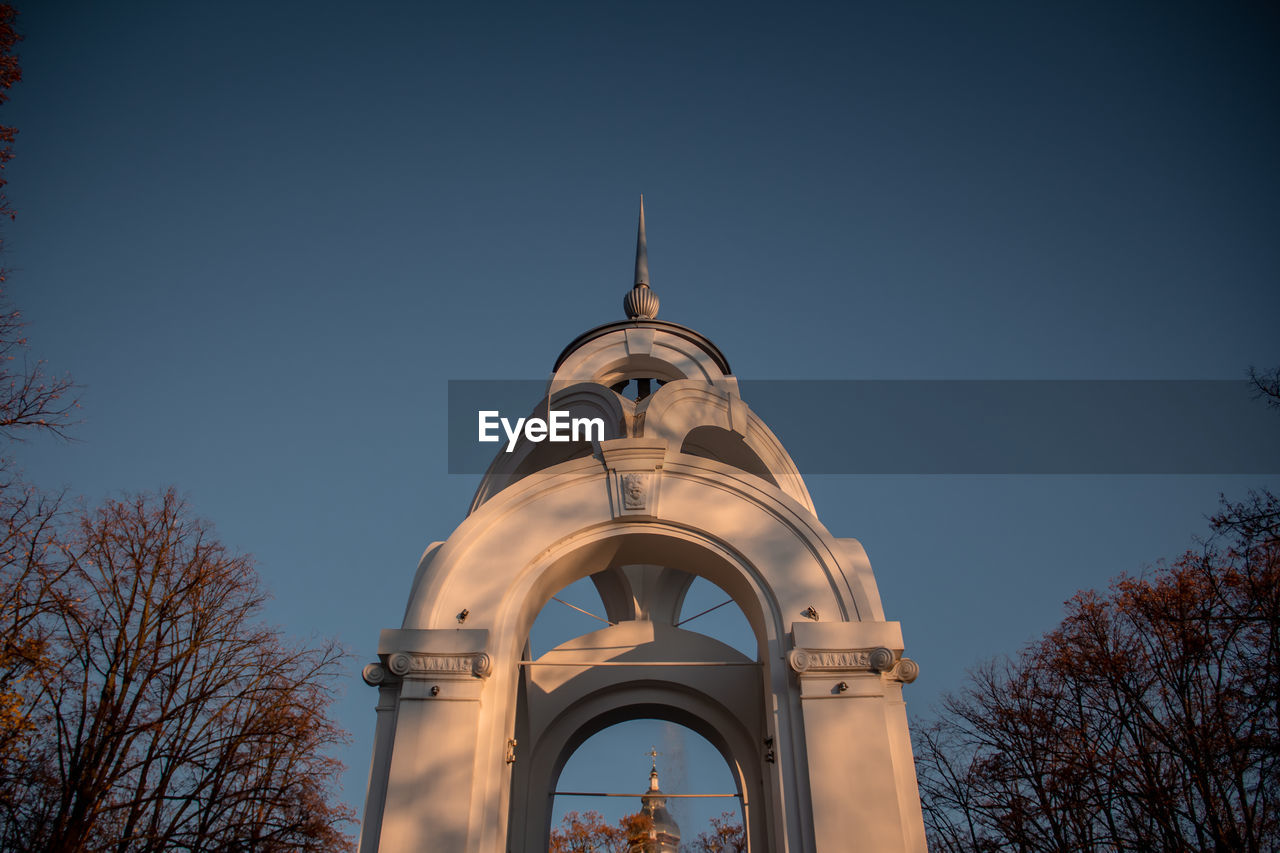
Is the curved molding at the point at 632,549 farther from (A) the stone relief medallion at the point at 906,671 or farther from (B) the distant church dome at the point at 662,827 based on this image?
(B) the distant church dome at the point at 662,827

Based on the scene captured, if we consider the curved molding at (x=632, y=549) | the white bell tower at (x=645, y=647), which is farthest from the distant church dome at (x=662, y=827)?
the curved molding at (x=632, y=549)

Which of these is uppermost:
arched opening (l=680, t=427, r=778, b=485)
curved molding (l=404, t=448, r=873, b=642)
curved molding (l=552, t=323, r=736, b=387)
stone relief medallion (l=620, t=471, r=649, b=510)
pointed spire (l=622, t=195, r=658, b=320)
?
pointed spire (l=622, t=195, r=658, b=320)

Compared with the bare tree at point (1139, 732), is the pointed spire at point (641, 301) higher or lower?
higher

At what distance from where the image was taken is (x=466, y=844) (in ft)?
29.7

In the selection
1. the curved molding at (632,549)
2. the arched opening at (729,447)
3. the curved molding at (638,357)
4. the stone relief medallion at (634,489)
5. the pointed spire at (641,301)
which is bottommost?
the curved molding at (632,549)

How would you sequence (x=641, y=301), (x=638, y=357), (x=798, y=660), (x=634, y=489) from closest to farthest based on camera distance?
(x=798, y=660) < (x=634, y=489) < (x=638, y=357) < (x=641, y=301)

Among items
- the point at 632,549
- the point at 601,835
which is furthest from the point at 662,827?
the point at 632,549

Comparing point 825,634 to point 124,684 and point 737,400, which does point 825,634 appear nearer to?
point 737,400

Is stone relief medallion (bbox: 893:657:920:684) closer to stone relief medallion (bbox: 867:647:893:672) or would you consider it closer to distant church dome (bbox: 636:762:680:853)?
stone relief medallion (bbox: 867:647:893:672)

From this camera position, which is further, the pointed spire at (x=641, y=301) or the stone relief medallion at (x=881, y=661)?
the pointed spire at (x=641, y=301)

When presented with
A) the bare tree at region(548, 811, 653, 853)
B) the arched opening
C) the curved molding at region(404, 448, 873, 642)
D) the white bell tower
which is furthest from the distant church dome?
the curved molding at region(404, 448, 873, 642)

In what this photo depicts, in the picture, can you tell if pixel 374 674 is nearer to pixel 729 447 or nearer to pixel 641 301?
pixel 729 447

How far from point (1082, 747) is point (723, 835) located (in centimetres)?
1583

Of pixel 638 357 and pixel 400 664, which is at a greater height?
pixel 638 357
